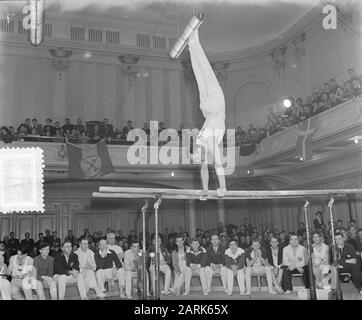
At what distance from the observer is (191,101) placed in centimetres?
1346

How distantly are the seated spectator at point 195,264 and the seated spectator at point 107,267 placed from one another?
0.96 m

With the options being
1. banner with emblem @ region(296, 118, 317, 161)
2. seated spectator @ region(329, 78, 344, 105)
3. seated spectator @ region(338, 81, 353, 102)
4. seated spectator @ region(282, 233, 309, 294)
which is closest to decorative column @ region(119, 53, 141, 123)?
banner with emblem @ region(296, 118, 317, 161)

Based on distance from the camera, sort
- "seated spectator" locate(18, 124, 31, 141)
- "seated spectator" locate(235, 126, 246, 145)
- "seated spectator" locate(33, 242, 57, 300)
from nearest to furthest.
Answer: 1. "seated spectator" locate(33, 242, 57, 300)
2. "seated spectator" locate(18, 124, 31, 141)
3. "seated spectator" locate(235, 126, 246, 145)

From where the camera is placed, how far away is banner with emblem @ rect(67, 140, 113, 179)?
943cm

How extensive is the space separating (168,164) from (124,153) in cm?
109

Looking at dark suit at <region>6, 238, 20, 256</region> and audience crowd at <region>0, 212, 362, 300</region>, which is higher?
dark suit at <region>6, 238, 20, 256</region>

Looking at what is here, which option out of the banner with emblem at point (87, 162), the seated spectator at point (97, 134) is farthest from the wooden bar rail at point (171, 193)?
the seated spectator at point (97, 134)

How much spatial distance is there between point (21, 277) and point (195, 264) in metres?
2.51

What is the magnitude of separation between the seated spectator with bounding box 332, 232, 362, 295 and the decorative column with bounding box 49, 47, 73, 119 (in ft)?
27.9

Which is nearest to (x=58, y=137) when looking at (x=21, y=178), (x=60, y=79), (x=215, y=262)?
(x=21, y=178)

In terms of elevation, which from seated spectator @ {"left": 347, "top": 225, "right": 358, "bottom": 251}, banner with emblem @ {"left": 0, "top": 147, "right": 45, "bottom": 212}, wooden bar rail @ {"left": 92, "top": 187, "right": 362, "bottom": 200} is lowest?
seated spectator @ {"left": 347, "top": 225, "right": 358, "bottom": 251}

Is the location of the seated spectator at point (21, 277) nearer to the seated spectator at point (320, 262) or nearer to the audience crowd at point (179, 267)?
the audience crowd at point (179, 267)

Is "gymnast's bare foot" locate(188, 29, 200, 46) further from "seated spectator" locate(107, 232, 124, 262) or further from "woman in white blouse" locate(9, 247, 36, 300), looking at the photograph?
"woman in white blouse" locate(9, 247, 36, 300)

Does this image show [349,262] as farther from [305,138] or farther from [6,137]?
[6,137]
